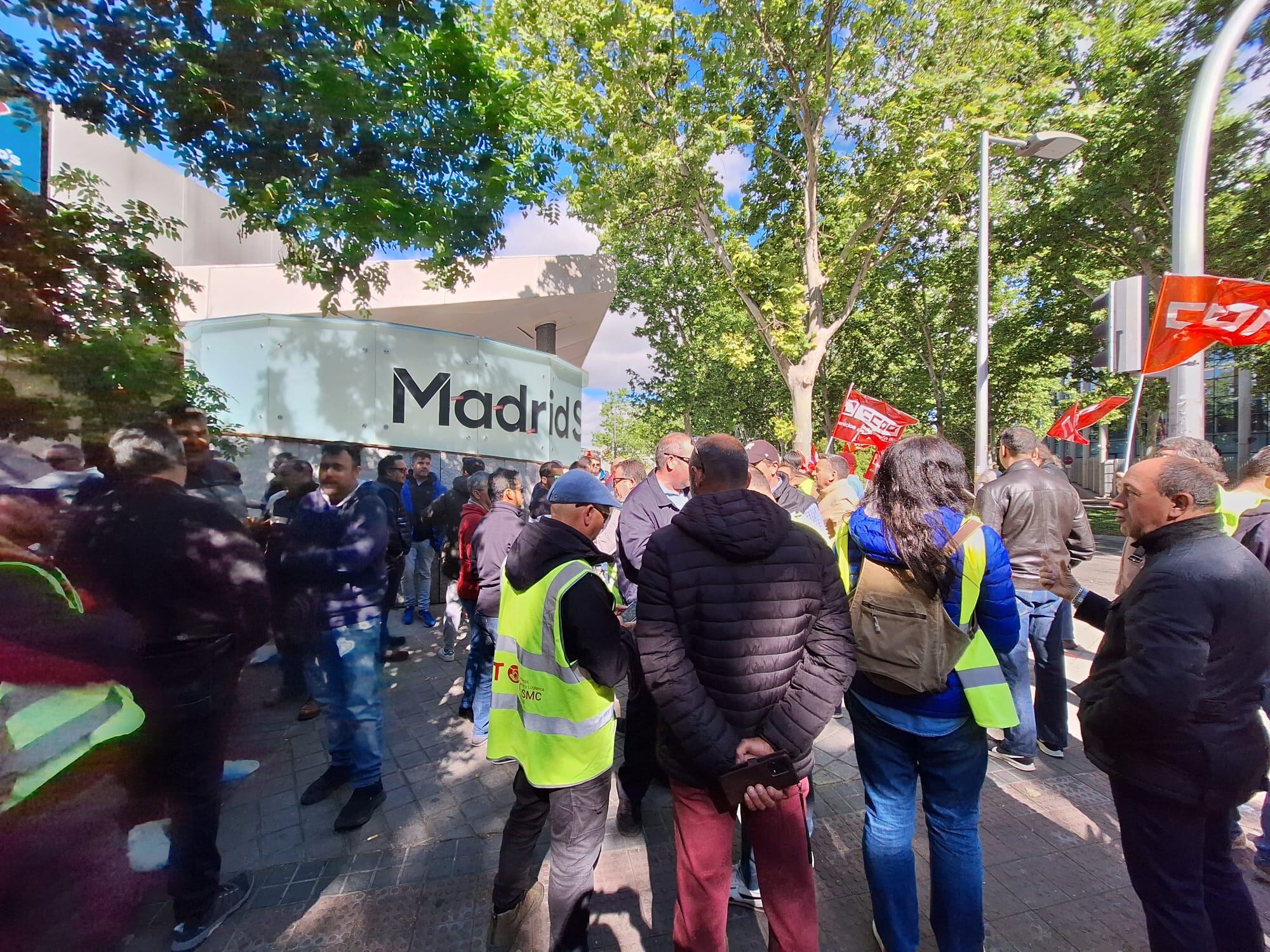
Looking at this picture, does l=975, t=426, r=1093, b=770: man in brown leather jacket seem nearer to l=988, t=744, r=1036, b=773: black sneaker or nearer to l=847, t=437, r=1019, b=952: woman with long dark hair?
l=988, t=744, r=1036, b=773: black sneaker

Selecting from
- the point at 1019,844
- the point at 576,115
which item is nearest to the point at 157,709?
the point at 1019,844

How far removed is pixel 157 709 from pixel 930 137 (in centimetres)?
1337

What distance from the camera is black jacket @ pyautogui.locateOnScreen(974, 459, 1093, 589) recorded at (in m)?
3.63

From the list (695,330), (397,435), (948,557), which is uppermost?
(695,330)

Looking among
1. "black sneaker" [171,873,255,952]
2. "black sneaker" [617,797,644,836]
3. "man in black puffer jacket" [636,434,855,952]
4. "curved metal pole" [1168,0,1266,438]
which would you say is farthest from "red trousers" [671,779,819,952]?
"curved metal pole" [1168,0,1266,438]

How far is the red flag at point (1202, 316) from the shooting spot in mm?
3791

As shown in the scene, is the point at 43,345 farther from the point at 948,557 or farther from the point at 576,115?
the point at 576,115

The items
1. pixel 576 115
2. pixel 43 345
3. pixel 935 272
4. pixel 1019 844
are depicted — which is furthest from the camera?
pixel 935 272

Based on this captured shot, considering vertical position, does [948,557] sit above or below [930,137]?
below

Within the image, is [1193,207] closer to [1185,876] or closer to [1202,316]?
[1202,316]

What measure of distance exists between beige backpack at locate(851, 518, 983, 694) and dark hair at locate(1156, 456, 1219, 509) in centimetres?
53

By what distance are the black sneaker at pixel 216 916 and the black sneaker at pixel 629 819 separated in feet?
5.56

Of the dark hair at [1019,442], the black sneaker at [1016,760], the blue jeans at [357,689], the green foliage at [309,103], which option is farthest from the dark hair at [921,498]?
the green foliage at [309,103]

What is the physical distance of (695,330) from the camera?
23672 millimetres
